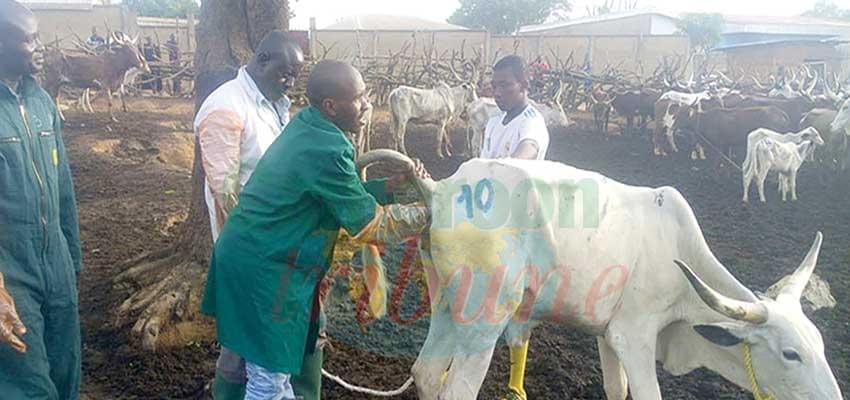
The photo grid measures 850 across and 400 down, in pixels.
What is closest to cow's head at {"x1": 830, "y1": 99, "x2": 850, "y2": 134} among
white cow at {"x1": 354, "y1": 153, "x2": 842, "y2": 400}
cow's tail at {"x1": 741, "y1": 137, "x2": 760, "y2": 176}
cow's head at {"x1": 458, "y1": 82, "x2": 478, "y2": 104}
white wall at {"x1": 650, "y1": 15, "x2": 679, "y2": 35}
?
cow's tail at {"x1": 741, "y1": 137, "x2": 760, "y2": 176}

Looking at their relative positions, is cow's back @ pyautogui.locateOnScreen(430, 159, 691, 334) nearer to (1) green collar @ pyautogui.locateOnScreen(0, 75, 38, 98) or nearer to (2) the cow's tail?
(1) green collar @ pyautogui.locateOnScreen(0, 75, 38, 98)

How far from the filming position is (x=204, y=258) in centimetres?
499

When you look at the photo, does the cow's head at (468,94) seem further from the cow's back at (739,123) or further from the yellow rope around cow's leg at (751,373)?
the yellow rope around cow's leg at (751,373)

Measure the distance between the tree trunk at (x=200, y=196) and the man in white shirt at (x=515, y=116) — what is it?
205cm

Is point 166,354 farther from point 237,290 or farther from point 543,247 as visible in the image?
point 543,247

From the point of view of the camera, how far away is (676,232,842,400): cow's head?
265 cm

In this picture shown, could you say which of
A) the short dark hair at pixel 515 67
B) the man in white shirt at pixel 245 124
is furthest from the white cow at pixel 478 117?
the man in white shirt at pixel 245 124

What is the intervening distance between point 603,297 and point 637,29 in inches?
1712

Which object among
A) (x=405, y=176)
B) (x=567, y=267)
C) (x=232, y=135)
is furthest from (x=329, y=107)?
(x=567, y=267)

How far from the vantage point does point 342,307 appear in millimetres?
4891

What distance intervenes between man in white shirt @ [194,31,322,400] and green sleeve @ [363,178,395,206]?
0.68 meters

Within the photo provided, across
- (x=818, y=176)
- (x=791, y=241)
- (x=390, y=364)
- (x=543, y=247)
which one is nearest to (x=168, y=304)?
(x=390, y=364)

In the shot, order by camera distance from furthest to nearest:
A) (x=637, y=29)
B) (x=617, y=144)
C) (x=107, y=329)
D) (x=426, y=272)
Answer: (x=637, y=29), (x=617, y=144), (x=107, y=329), (x=426, y=272)

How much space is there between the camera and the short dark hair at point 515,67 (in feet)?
12.6
